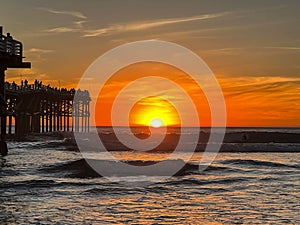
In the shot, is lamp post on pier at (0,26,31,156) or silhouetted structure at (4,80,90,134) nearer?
lamp post on pier at (0,26,31,156)

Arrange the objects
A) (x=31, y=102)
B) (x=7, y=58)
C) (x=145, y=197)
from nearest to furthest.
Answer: (x=145, y=197), (x=7, y=58), (x=31, y=102)

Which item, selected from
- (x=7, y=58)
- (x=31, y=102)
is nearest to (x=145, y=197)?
(x=7, y=58)

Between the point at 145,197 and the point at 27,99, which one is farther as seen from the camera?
the point at 27,99

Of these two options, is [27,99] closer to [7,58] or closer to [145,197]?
[7,58]

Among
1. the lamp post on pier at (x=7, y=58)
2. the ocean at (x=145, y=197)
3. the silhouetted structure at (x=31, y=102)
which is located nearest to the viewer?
the ocean at (x=145, y=197)

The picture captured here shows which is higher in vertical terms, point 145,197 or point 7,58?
point 7,58

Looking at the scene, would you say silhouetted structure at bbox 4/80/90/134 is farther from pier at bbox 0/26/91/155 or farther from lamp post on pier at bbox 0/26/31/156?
lamp post on pier at bbox 0/26/31/156

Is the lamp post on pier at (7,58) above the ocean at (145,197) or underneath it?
above

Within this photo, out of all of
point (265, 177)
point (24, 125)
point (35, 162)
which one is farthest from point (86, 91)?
point (265, 177)

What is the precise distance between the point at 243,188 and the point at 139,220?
7.59 metres

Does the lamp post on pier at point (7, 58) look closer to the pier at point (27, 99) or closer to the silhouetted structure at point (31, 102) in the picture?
the pier at point (27, 99)

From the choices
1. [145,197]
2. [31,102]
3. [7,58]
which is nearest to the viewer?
[145,197]

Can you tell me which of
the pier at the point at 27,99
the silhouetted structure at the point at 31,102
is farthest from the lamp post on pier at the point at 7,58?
the silhouetted structure at the point at 31,102

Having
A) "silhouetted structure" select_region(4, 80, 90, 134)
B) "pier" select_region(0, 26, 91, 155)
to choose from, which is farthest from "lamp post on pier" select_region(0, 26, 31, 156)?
"silhouetted structure" select_region(4, 80, 90, 134)
